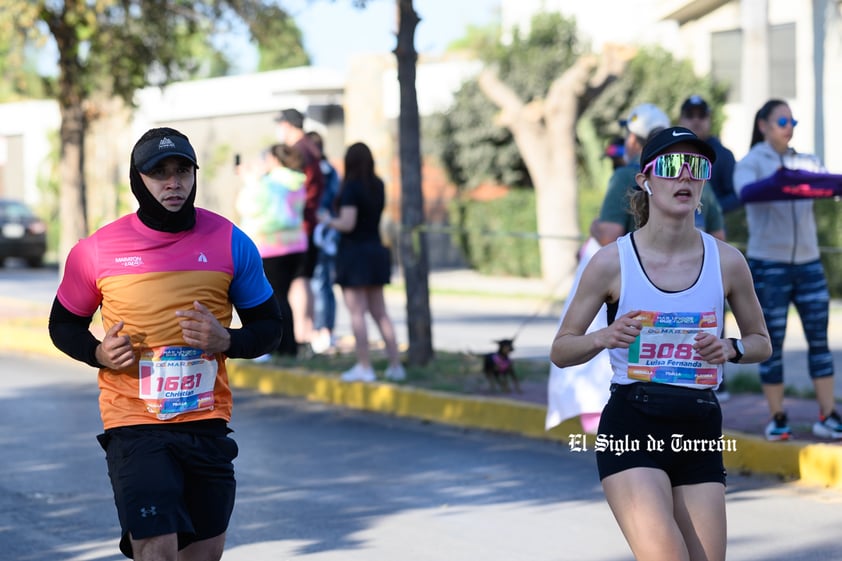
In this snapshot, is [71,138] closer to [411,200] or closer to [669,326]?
[411,200]

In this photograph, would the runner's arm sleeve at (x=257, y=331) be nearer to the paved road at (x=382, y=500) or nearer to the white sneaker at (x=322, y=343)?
the paved road at (x=382, y=500)

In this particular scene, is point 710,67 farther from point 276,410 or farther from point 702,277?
point 702,277

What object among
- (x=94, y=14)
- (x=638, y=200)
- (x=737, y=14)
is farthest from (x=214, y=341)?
(x=737, y=14)

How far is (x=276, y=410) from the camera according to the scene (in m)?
11.0

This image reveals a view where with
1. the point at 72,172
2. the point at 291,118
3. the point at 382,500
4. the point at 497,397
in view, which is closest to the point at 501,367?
the point at 497,397

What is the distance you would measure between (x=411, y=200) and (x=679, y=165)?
747 cm

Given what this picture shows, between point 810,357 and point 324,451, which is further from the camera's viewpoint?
point 324,451

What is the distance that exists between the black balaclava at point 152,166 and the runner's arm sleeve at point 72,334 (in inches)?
16.4

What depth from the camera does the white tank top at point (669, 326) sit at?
436cm

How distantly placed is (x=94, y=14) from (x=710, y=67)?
16.5m

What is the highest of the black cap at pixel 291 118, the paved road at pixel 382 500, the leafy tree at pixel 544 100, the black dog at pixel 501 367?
the leafy tree at pixel 544 100

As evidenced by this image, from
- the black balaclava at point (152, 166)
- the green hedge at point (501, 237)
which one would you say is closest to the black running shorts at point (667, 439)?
the black balaclava at point (152, 166)

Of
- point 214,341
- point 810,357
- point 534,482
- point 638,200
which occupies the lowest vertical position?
point 534,482

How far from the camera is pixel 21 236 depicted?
3378cm
